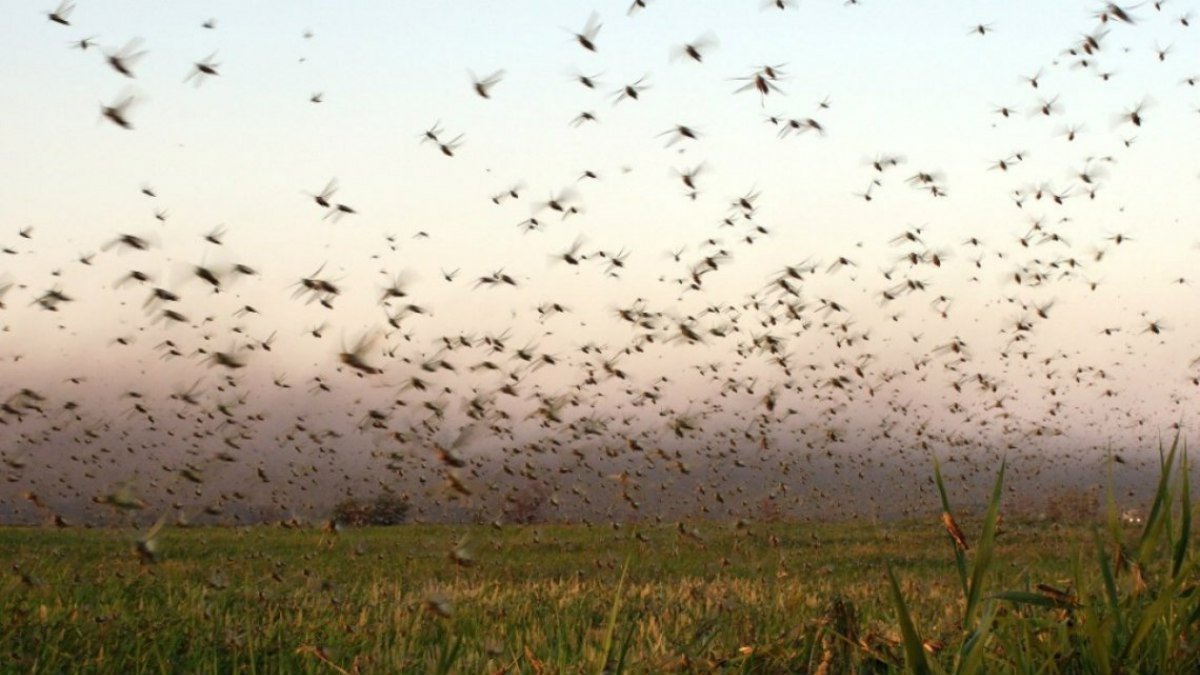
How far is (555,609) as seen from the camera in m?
8.95

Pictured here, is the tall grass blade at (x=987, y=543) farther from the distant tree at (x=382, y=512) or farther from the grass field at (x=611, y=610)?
the distant tree at (x=382, y=512)

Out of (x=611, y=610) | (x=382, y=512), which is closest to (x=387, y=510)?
(x=382, y=512)

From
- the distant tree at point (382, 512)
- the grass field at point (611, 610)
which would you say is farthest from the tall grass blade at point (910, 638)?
the distant tree at point (382, 512)

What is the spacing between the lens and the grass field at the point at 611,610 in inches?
119

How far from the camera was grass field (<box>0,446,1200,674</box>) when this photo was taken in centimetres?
304

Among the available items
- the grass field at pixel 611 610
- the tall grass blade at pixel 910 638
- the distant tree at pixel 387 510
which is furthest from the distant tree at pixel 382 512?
the tall grass blade at pixel 910 638

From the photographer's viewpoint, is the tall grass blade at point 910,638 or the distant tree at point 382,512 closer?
the tall grass blade at point 910,638

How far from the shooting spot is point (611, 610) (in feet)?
12.3

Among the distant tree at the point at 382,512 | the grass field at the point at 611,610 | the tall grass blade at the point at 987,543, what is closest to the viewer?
the tall grass blade at the point at 987,543

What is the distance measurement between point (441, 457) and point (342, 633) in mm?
1213

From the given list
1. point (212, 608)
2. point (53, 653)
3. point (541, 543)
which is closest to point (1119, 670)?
point (53, 653)

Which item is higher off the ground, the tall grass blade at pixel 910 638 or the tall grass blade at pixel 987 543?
the tall grass blade at pixel 987 543

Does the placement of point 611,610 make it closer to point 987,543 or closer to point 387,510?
point 987,543

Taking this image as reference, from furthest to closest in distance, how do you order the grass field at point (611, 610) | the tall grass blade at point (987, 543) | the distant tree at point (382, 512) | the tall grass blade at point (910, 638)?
1. the distant tree at point (382, 512)
2. the grass field at point (611, 610)
3. the tall grass blade at point (987, 543)
4. the tall grass blade at point (910, 638)
